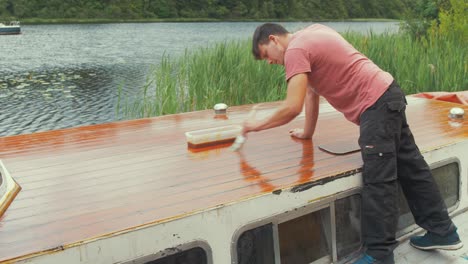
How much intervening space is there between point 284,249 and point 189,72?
5.57 m

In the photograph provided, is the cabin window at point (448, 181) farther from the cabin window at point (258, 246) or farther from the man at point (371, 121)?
the cabin window at point (258, 246)

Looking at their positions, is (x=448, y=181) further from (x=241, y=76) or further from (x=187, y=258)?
(x=241, y=76)

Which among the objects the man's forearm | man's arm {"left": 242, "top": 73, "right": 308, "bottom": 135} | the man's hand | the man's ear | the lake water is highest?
the man's ear

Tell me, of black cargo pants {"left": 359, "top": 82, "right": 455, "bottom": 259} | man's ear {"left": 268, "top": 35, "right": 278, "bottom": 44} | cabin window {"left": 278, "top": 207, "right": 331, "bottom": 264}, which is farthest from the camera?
man's ear {"left": 268, "top": 35, "right": 278, "bottom": 44}

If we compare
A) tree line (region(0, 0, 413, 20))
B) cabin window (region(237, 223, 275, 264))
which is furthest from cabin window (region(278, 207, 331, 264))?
tree line (region(0, 0, 413, 20))

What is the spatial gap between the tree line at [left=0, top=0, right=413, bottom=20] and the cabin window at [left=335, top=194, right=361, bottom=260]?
127 ft

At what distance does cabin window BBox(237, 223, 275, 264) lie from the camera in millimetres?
1979

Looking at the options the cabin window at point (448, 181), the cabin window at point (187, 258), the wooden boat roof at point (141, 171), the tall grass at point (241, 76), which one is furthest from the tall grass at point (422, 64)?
the cabin window at point (187, 258)

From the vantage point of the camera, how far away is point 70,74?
1549cm

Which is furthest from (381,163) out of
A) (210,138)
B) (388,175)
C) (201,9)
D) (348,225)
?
(201,9)

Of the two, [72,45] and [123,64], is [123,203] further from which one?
[72,45]

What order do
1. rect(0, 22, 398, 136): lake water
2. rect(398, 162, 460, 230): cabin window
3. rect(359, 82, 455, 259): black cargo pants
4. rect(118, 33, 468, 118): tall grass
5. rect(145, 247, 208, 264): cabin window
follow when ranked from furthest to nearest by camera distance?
rect(0, 22, 398, 136): lake water < rect(118, 33, 468, 118): tall grass < rect(398, 162, 460, 230): cabin window < rect(359, 82, 455, 259): black cargo pants < rect(145, 247, 208, 264): cabin window

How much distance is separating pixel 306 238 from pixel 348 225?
263mm

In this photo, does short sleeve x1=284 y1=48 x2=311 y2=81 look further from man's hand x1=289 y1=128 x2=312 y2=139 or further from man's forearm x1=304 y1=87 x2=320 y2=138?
man's hand x1=289 y1=128 x2=312 y2=139
